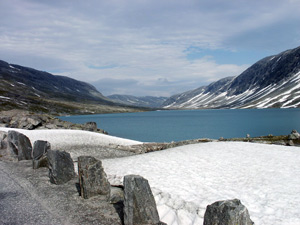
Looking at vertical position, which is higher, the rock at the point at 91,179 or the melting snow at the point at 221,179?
the rock at the point at 91,179

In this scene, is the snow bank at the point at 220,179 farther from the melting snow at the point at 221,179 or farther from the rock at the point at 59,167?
the rock at the point at 59,167

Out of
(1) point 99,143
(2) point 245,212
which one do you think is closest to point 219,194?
(2) point 245,212

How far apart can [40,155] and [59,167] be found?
16.0 feet

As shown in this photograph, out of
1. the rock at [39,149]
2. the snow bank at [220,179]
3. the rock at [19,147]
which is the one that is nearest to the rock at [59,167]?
the snow bank at [220,179]

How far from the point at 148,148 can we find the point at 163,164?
12.5m

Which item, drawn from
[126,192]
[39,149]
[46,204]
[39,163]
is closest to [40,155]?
[39,149]

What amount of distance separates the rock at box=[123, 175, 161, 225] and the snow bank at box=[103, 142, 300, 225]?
1.14 metres

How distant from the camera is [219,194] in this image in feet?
43.0

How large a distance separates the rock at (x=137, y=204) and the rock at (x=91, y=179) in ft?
10.8

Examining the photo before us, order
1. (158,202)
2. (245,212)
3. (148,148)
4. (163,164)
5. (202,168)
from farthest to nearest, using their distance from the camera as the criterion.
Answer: (148,148) < (163,164) < (202,168) < (158,202) < (245,212)

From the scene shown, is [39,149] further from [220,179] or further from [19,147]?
[220,179]

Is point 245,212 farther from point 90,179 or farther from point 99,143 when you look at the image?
point 99,143

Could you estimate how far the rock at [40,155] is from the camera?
1911cm

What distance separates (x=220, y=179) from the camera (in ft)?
52.0
